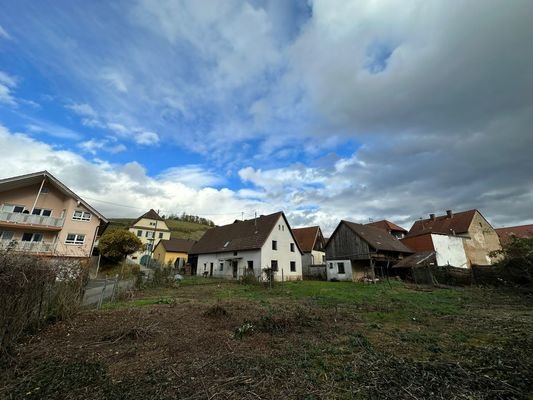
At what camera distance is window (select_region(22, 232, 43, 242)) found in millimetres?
24378

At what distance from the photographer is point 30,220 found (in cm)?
2330

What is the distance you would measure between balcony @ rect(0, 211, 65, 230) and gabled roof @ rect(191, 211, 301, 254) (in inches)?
636

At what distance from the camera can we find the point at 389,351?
5.01 m

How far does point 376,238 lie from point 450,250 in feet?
31.9

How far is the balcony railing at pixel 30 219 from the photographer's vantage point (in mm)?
22397

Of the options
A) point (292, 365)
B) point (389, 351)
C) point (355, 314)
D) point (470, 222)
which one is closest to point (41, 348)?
point (292, 365)

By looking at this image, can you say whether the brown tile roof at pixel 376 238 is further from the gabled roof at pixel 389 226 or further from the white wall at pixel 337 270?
the gabled roof at pixel 389 226

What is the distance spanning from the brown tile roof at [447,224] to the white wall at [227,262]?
69.9ft

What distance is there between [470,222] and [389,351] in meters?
39.0

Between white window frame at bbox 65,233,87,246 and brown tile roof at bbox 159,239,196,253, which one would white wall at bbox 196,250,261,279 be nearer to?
white window frame at bbox 65,233,87,246

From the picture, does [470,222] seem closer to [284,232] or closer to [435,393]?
[284,232]

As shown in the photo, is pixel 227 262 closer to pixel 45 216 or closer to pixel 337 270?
pixel 337 270

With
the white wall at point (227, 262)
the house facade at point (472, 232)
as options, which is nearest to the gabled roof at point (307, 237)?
the white wall at point (227, 262)

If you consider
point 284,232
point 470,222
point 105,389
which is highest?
point 470,222
